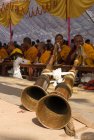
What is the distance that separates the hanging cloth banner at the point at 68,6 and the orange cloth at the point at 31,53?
158cm

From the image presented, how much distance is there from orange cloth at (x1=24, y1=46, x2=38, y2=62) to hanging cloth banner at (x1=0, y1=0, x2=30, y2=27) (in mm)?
2801

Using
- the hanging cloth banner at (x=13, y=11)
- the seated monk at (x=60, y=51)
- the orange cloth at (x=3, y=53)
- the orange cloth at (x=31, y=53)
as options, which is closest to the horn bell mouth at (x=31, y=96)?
the seated monk at (x=60, y=51)

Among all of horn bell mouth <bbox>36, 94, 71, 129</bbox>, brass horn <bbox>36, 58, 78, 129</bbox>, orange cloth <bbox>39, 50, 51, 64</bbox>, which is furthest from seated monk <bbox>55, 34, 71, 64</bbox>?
horn bell mouth <bbox>36, 94, 71, 129</bbox>

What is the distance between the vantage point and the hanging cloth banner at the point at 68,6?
11.2 metres

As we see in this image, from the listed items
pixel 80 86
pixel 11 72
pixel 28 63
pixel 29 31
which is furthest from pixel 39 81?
pixel 29 31

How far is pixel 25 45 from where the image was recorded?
13.1m

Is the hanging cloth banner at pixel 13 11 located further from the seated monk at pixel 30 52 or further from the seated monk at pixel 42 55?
the seated monk at pixel 42 55

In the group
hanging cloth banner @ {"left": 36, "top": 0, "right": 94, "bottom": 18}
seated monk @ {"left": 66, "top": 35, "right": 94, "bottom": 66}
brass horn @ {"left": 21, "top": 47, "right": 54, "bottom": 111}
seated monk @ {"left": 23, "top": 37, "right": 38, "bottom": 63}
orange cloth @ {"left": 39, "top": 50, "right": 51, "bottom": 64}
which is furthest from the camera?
seated monk @ {"left": 23, "top": 37, "right": 38, "bottom": 63}

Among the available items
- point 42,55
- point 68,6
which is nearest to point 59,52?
point 42,55

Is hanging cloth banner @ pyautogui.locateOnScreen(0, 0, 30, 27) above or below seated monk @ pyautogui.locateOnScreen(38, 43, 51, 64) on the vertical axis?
above

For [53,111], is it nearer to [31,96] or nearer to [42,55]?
[31,96]

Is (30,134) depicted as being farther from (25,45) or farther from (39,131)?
(25,45)

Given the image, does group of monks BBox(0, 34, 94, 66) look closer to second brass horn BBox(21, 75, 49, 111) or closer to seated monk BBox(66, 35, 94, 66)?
seated monk BBox(66, 35, 94, 66)

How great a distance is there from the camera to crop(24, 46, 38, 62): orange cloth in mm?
12531
